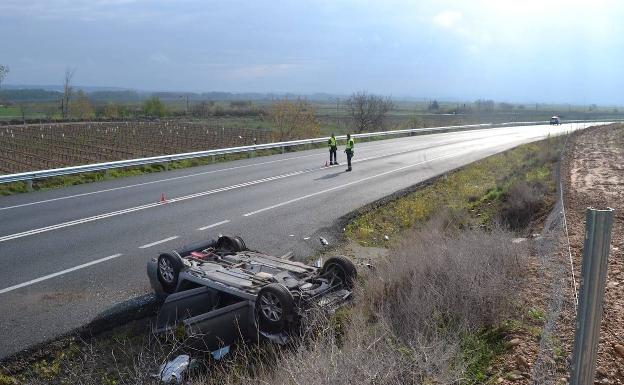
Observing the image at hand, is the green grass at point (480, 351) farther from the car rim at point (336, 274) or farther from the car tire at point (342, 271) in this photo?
the car rim at point (336, 274)

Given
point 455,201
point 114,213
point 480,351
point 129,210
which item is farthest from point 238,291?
point 455,201

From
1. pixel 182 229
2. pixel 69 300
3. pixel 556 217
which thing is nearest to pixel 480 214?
pixel 556 217

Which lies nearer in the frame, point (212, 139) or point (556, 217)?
point (556, 217)

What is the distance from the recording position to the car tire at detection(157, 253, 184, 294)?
8.72 metres

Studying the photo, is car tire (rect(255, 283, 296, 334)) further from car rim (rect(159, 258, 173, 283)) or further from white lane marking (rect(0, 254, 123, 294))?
white lane marking (rect(0, 254, 123, 294))

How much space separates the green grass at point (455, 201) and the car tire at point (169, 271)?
5462 millimetres

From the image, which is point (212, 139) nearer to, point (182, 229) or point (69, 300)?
point (182, 229)

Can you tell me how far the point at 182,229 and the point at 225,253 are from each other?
3794 millimetres

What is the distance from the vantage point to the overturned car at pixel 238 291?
7.31m

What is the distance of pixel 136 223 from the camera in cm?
1385

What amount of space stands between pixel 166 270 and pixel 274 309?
7.75 feet

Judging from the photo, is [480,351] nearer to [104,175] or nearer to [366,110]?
[104,175]

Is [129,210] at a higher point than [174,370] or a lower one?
higher

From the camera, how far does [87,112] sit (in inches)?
3949
